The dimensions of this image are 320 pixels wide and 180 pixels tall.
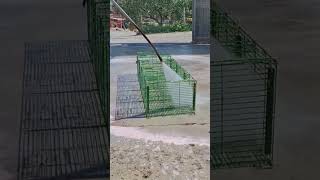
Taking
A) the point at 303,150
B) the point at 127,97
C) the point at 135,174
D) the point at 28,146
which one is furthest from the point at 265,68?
the point at 127,97

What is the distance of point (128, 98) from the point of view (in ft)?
17.0

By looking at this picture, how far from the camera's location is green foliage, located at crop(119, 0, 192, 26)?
20.7 ft

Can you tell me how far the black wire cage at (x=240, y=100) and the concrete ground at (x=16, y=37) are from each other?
40 centimetres

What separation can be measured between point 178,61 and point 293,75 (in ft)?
17.5

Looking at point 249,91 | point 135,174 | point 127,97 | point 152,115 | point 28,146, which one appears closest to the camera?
point 28,146

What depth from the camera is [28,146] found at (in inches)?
40.0

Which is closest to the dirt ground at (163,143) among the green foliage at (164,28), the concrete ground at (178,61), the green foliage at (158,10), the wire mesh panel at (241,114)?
the concrete ground at (178,61)

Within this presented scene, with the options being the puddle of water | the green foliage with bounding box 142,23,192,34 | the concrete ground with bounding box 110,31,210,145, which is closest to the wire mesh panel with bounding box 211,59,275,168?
the concrete ground with bounding box 110,31,210,145

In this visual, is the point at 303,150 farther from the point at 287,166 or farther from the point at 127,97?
the point at 127,97

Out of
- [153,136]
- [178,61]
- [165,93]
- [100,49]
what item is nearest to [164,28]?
[178,61]

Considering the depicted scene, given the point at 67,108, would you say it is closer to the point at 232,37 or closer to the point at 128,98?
the point at 232,37

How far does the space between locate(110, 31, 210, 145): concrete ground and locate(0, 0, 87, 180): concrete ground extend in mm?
2627

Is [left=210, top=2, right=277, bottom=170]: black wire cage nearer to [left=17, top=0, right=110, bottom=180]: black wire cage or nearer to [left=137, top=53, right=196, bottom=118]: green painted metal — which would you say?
[left=17, top=0, right=110, bottom=180]: black wire cage

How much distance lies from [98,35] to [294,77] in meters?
0.44
